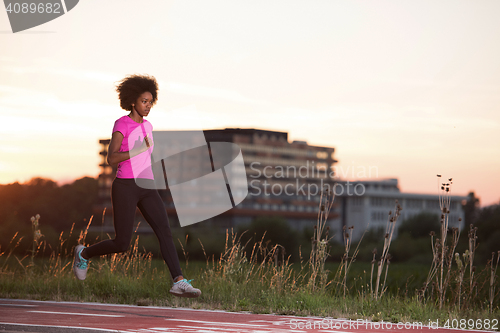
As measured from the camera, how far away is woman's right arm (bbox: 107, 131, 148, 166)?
6.41m

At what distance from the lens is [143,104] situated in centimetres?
673

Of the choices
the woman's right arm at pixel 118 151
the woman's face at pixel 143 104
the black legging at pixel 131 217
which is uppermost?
the woman's face at pixel 143 104

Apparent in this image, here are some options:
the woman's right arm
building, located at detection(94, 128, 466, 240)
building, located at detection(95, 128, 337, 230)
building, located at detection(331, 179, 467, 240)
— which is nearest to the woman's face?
Answer: the woman's right arm

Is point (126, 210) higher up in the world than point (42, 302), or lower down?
higher up

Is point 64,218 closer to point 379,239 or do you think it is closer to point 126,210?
point 379,239

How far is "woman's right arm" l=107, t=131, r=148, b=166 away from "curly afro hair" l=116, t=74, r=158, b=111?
448 mm

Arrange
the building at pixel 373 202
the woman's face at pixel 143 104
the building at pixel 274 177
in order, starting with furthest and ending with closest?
the building at pixel 373 202 → the building at pixel 274 177 → the woman's face at pixel 143 104

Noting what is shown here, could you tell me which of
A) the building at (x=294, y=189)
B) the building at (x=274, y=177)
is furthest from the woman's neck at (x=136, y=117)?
the building at (x=274, y=177)

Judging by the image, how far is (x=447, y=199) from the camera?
9.51 meters

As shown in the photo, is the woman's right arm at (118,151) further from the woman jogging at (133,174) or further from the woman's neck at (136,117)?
the woman's neck at (136,117)

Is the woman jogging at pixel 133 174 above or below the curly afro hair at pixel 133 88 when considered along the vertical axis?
below

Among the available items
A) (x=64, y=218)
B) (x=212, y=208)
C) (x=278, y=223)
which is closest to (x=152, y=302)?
(x=278, y=223)

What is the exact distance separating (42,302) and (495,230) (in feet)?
255

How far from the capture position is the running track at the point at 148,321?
6.73 meters
